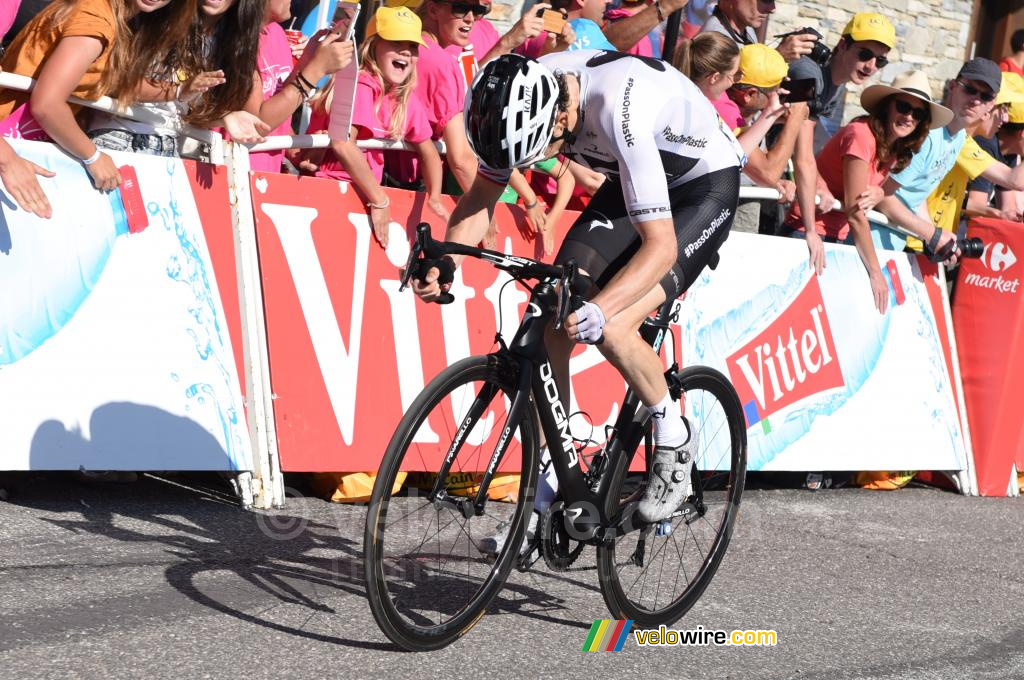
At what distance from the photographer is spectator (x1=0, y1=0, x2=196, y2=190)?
5059mm

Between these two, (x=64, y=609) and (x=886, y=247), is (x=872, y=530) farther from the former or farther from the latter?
(x=64, y=609)

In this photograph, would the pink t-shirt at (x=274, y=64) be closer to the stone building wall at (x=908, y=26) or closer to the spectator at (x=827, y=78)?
the spectator at (x=827, y=78)

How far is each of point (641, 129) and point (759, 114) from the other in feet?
11.2

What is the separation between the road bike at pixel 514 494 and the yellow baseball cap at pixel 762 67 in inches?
113

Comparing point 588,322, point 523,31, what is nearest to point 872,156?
Result: point 523,31

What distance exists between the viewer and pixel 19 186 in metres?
4.95

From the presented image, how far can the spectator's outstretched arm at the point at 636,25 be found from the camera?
25.7ft

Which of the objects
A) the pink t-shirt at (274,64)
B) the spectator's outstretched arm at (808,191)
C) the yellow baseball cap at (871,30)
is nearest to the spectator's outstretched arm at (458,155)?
the pink t-shirt at (274,64)

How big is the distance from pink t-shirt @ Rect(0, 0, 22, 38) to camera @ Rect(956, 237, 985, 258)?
228 inches

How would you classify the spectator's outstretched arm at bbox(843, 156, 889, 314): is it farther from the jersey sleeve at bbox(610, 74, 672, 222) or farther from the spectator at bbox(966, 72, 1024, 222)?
the jersey sleeve at bbox(610, 74, 672, 222)

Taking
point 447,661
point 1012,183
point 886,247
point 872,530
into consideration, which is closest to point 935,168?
point 886,247

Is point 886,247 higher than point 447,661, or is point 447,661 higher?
point 886,247

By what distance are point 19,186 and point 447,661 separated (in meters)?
2.57

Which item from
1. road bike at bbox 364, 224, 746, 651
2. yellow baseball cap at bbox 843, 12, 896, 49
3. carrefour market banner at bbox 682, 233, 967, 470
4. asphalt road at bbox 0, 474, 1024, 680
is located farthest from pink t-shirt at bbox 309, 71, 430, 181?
yellow baseball cap at bbox 843, 12, 896, 49
